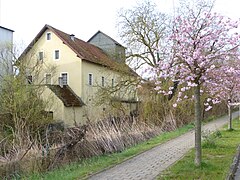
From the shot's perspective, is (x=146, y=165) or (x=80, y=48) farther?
(x=80, y=48)

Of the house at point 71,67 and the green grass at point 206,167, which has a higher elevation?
the house at point 71,67

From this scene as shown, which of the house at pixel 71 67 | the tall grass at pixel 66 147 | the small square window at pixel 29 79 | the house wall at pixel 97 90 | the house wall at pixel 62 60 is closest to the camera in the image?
the tall grass at pixel 66 147

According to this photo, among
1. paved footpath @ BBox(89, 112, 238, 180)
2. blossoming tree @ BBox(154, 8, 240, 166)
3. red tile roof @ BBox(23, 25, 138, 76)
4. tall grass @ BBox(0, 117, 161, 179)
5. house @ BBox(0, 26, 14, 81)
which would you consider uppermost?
red tile roof @ BBox(23, 25, 138, 76)

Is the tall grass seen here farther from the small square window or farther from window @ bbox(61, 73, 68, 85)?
window @ bbox(61, 73, 68, 85)

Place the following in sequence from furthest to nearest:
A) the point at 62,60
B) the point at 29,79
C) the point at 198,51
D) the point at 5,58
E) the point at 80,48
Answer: the point at 80,48, the point at 62,60, the point at 5,58, the point at 29,79, the point at 198,51

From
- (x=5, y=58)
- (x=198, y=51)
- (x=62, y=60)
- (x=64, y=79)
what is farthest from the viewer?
(x=64, y=79)

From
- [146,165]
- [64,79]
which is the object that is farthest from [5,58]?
[146,165]

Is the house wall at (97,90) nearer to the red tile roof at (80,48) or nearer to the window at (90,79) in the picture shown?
the window at (90,79)

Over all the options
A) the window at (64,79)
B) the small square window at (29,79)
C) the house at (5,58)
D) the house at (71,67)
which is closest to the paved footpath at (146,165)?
the small square window at (29,79)

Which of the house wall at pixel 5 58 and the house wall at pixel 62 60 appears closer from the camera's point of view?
the house wall at pixel 5 58

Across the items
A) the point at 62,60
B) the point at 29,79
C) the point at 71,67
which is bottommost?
the point at 29,79

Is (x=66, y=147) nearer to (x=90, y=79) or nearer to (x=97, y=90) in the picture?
(x=97, y=90)

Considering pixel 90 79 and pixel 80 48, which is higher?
pixel 80 48

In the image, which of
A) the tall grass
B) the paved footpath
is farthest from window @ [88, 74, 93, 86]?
the paved footpath
